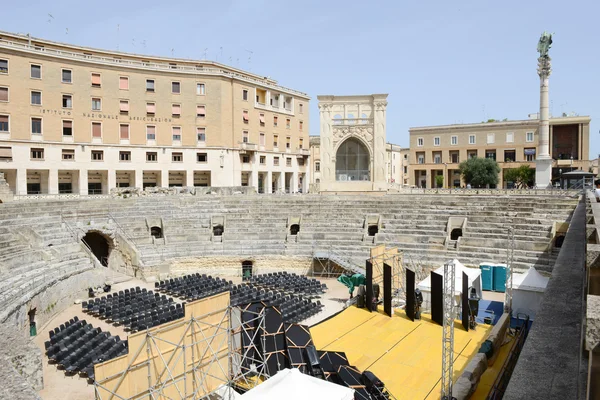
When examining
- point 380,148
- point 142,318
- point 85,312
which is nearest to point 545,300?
point 142,318

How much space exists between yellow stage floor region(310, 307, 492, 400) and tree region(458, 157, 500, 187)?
37.1m

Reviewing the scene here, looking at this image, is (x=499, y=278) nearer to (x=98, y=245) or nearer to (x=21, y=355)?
(x=21, y=355)

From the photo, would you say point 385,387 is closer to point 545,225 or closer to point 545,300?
point 545,300

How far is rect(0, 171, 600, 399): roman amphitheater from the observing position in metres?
19.2

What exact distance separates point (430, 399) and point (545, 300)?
21.7 feet

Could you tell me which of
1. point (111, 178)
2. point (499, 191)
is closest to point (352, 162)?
point (499, 191)

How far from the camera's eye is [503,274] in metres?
20.5

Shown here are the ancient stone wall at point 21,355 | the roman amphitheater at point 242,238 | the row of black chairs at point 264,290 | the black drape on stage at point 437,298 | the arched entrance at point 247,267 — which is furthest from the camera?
the arched entrance at point 247,267

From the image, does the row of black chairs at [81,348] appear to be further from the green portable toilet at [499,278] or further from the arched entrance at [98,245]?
the green portable toilet at [499,278]

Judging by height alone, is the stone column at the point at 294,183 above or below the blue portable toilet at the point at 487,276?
above

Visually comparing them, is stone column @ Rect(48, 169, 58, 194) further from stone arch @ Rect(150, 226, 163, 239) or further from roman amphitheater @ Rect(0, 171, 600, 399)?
stone arch @ Rect(150, 226, 163, 239)

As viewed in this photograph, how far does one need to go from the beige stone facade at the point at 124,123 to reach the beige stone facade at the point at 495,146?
71.1ft

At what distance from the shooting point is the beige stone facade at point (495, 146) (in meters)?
52.2

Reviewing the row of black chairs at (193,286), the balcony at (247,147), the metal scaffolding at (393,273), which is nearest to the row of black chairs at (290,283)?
the row of black chairs at (193,286)
